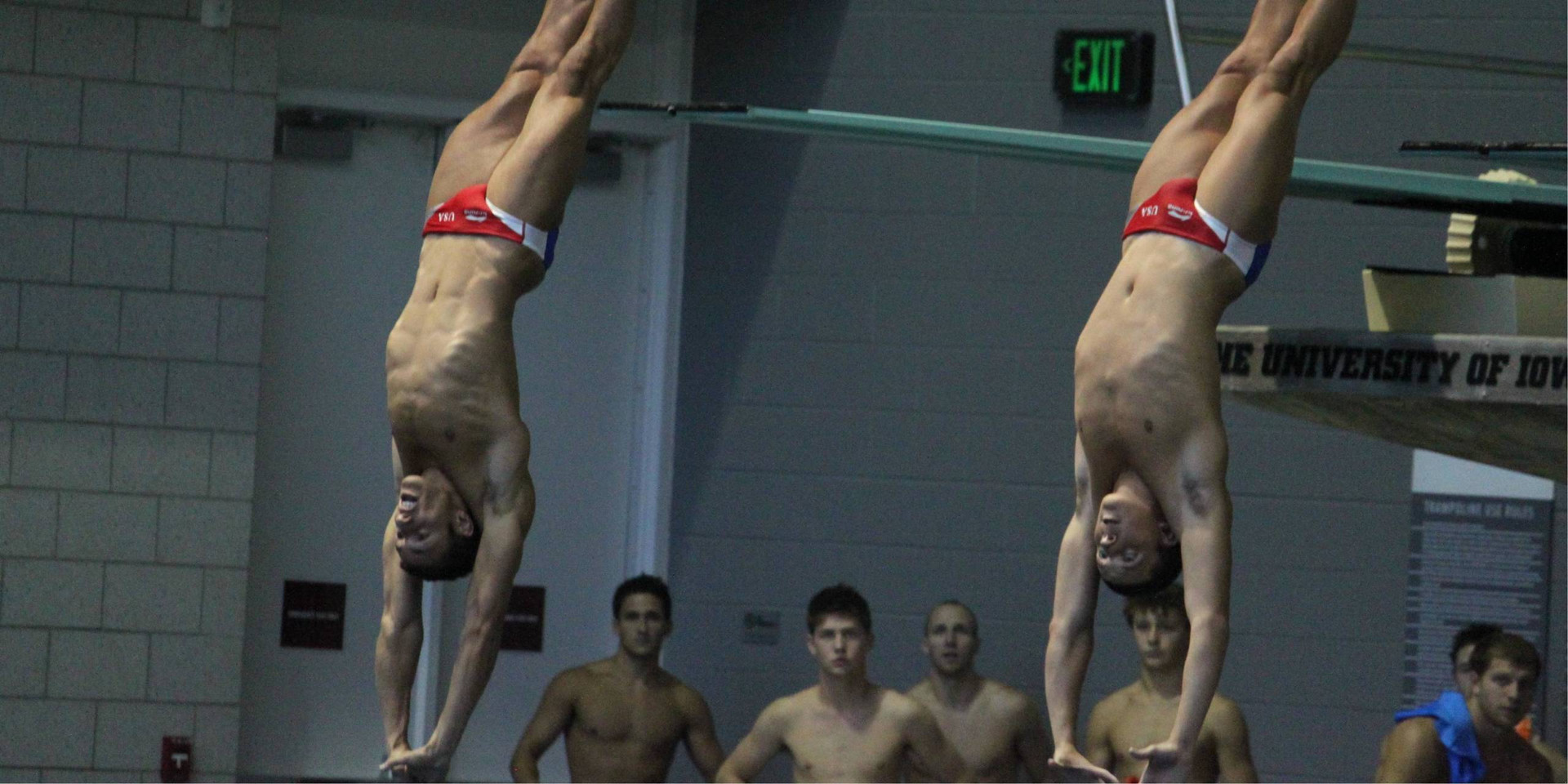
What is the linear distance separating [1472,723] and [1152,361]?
318 centimetres

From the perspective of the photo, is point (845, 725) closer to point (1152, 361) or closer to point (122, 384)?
point (122, 384)

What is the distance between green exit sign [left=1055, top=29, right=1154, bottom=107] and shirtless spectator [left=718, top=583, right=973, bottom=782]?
2145mm

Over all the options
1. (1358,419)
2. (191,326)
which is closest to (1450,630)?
(1358,419)

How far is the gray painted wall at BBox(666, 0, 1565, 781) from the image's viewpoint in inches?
325

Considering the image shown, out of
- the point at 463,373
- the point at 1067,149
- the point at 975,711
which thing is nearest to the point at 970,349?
the point at 975,711

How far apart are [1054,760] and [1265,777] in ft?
12.4

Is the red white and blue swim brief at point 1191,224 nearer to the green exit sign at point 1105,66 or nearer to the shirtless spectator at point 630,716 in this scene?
the green exit sign at point 1105,66

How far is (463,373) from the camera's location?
5.11m

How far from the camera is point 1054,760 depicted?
4801 millimetres

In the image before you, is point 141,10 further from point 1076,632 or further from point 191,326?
point 1076,632

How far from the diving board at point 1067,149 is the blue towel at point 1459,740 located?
201 centimetres

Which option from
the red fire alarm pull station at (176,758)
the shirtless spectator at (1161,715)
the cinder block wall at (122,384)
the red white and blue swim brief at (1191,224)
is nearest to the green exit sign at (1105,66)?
the shirtless spectator at (1161,715)

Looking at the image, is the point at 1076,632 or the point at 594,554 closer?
the point at 1076,632

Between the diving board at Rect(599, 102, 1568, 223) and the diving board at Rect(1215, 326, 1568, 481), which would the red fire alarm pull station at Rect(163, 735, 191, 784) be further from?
the diving board at Rect(1215, 326, 1568, 481)
